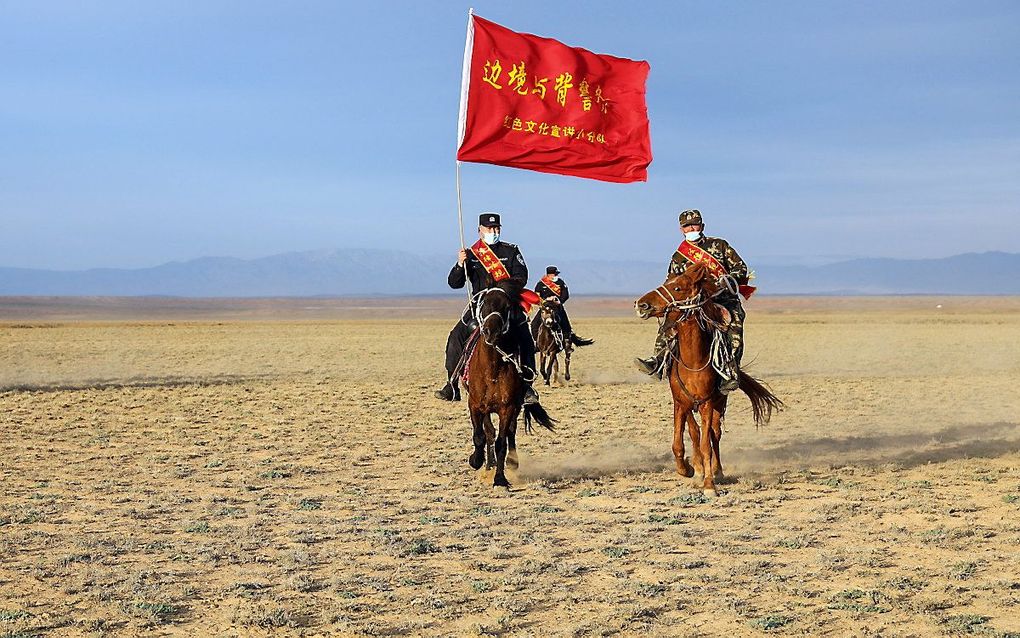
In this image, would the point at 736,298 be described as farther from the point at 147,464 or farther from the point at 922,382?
the point at 922,382

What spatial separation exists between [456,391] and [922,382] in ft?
52.1

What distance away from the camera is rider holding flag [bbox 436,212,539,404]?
11.0 m

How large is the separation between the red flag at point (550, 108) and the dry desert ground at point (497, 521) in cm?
354

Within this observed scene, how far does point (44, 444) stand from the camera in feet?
48.7

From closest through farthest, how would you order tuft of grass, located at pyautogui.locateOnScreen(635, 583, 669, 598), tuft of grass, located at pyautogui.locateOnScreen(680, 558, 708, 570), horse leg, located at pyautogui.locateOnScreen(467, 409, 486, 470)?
tuft of grass, located at pyautogui.locateOnScreen(635, 583, 669, 598) < tuft of grass, located at pyautogui.locateOnScreen(680, 558, 708, 570) < horse leg, located at pyautogui.locateOnScreen(467, 409, 486, 470)

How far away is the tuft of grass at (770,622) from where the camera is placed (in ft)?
20.6

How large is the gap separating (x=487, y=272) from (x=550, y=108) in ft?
7.51

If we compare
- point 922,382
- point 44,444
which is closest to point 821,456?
point 44,444

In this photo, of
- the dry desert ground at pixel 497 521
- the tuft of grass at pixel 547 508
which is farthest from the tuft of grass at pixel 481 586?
the tuft of grass at pixel 547 508

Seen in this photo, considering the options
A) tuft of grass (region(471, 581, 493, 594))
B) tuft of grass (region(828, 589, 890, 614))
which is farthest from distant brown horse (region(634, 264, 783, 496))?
tuft of grass (region(471, 581, 493, 594))

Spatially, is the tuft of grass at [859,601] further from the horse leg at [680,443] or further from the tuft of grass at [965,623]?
the horse leg at [680,443]

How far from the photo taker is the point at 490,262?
11.2 meters

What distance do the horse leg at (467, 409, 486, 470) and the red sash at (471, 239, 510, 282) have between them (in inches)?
55.4

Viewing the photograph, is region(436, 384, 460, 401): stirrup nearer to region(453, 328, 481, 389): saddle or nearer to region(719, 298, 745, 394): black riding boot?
region(453, 328, 481, 389): saddle
